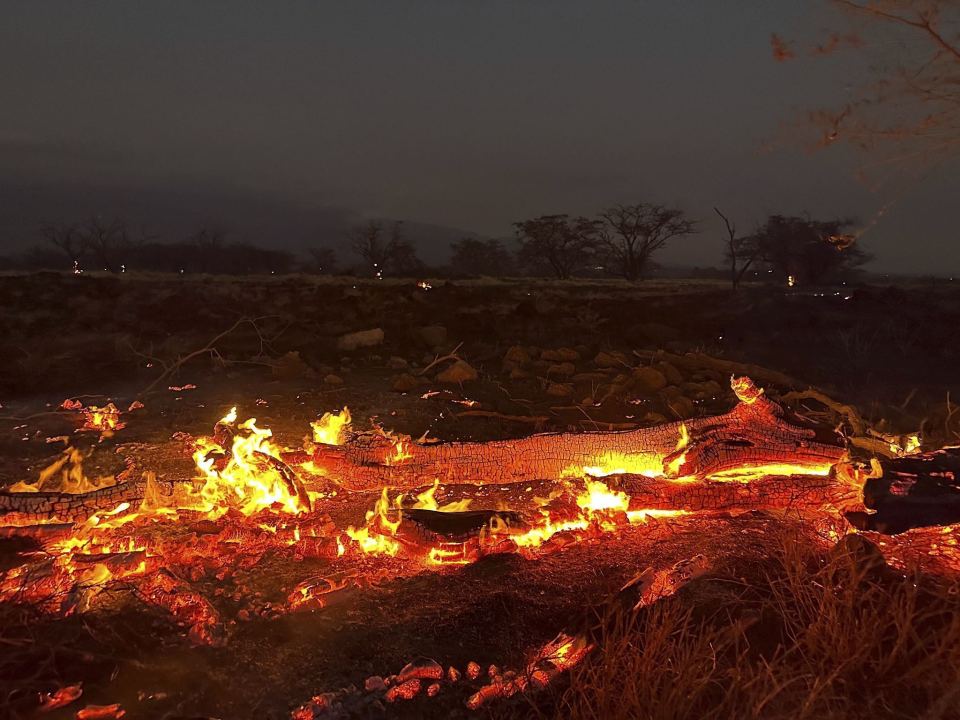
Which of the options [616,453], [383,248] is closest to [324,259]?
[383,248]

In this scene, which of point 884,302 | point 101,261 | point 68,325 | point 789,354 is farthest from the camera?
point 101,261

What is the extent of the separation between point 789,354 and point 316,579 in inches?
419

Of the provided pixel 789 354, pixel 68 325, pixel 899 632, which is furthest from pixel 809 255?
pixel 899 632

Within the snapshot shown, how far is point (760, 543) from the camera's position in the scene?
3.27m

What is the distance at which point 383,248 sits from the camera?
53.9 m

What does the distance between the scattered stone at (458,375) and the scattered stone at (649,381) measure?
215 centimetres

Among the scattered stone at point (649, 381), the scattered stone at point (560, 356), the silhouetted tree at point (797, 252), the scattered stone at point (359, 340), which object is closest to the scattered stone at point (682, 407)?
the scattered stone at point (649, 381)

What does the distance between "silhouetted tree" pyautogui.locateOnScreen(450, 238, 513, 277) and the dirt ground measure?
111 ft

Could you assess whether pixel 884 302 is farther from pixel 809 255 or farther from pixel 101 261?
pixel 101 261

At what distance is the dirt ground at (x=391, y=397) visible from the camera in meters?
2.50

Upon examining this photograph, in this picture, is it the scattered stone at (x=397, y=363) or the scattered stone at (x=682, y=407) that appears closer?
the scattered stone at (x=682, y=407)

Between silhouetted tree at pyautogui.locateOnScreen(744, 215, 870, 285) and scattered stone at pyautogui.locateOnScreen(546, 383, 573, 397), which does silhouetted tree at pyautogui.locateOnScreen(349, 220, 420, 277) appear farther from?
scattered stone at pyautogui.locateOnScreen(546, 383, 573, 397)

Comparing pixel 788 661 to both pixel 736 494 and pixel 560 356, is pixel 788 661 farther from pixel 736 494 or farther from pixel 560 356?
pixel 560 356

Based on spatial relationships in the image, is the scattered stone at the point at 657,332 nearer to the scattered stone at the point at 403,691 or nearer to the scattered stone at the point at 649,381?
the scattered stone at the point at 649,381
